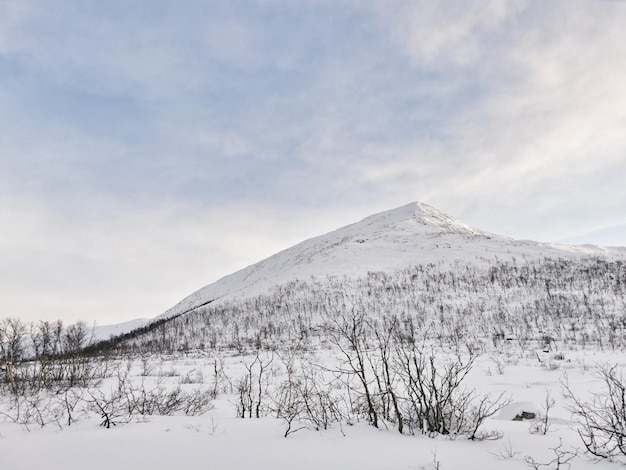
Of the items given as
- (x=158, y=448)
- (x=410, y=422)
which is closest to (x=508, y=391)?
(x=410, y=422)

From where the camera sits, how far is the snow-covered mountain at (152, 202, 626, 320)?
4928cm

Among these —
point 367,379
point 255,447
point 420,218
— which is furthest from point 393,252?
point 255,447

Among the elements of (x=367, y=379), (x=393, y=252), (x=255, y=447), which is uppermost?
(x=393, y=252)

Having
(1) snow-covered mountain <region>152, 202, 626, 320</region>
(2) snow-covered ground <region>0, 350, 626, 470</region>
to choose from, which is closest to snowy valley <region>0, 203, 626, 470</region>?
(2) snow-covered ground <region>0, 350, 626, 470</region>

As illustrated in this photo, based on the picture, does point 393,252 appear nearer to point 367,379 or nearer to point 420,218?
point 420,218

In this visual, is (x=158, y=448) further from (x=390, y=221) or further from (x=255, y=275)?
(x=390, y=221)

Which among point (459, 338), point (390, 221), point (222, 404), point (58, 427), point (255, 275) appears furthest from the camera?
point (390, 221)

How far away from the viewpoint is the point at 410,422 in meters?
4.67

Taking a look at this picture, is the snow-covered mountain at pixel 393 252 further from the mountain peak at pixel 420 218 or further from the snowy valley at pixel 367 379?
the snowy valley at pixel 367 379

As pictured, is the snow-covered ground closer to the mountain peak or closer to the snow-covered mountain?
the snow-covered mountain

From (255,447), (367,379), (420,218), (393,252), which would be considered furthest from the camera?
(420,218)

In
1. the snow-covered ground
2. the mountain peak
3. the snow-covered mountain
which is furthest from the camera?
the mountain peak

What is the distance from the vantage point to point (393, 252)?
5841cm

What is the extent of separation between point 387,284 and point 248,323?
53.2 feet
